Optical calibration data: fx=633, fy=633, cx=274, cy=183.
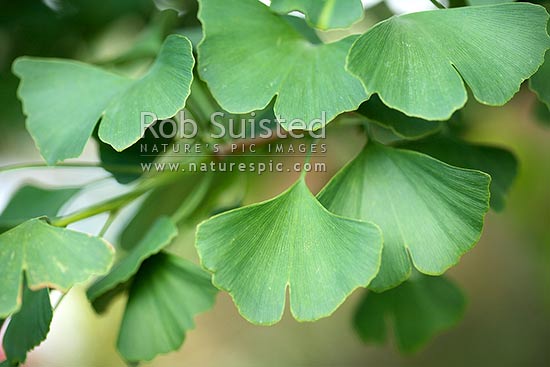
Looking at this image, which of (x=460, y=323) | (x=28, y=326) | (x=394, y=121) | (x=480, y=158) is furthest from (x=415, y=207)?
(x=460, y=323)

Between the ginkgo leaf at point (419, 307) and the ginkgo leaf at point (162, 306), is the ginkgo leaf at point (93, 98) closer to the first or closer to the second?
the ginkgo leaf at point (162, 306)

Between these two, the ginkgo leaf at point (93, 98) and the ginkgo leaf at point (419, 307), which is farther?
the ginkgo leaf at point (419, 307)

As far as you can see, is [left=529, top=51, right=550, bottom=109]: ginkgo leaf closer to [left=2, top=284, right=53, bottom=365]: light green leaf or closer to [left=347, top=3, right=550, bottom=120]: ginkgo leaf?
[left=347, top=3, right=550, bottom=120]: ginkgo leaf

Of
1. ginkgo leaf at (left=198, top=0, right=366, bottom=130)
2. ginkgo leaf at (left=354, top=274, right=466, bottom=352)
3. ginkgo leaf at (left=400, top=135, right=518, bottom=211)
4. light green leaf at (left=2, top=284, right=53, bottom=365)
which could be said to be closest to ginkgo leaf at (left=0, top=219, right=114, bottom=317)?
light green leaf at (left=2, top=284, right=53, bottom=365)

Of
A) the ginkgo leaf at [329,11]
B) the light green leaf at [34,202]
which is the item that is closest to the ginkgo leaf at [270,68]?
the ginkgo leaf at [329,11]

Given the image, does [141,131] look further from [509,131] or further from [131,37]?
[509,131]
